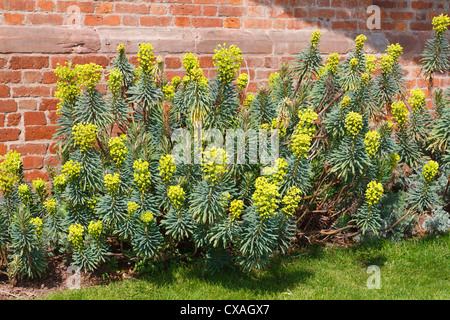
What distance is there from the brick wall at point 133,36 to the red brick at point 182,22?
1 cm

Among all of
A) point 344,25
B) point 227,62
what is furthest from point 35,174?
point 344,25

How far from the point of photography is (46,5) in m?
4.84

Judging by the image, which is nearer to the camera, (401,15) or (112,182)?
(112,182)

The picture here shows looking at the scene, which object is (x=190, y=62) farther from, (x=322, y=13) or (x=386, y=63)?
(x=322, y=13)

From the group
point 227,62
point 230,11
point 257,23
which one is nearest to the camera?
point 227,62

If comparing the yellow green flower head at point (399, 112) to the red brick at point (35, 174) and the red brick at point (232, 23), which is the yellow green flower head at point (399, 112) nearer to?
the red brick at point (232, 23)

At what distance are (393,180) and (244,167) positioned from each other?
167 cm

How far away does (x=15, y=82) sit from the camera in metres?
4.75

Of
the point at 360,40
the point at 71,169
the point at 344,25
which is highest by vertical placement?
→ the point at 344,25

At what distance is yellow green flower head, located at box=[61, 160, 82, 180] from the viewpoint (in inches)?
148

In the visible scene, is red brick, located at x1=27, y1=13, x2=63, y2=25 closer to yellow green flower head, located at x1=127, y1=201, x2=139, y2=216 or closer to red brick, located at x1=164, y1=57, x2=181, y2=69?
red brick, located at x1=164, y1=57, x2=181, y2=69

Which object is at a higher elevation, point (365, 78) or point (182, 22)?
point (182, 22)

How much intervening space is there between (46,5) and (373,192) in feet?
11.3

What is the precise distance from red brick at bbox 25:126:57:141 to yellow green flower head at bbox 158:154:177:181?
1.72 m
